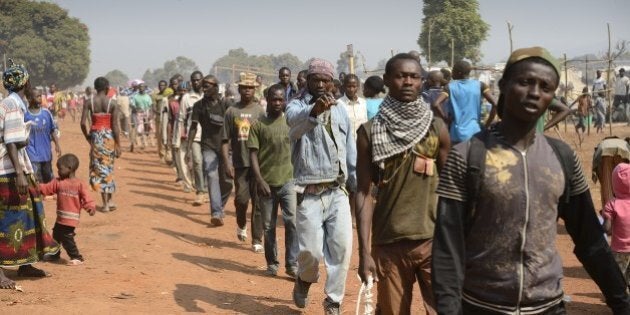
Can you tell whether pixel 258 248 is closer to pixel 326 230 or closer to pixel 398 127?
pixel 326 230

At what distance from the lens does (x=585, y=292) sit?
299 inches

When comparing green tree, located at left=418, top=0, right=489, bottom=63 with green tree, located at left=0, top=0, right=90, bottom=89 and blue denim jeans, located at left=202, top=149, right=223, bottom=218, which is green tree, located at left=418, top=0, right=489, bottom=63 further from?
green tree, located at left=0, top=0, right=90, bottom=89

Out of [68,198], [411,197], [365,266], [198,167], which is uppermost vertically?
[411,197]

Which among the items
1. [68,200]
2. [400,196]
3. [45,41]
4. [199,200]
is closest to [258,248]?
[68,200]

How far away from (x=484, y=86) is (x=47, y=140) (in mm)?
5995

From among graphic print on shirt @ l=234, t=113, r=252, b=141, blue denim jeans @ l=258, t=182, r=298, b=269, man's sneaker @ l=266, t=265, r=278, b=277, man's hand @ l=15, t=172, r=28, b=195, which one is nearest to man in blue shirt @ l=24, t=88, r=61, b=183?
graphic print on shirt @ l=234, t=113, r=252, b=141

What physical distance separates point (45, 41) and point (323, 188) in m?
85.3

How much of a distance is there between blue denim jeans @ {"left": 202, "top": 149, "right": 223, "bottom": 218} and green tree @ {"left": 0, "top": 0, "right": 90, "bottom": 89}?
69334 mm

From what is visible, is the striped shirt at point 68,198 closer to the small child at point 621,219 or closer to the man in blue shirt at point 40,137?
the man in blue shirt at point 40,137

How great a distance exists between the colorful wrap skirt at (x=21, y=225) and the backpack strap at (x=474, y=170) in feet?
18.4

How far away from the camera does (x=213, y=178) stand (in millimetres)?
11492

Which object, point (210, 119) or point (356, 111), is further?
point (210, 119)

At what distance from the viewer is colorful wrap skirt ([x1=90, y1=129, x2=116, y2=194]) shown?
12.1m

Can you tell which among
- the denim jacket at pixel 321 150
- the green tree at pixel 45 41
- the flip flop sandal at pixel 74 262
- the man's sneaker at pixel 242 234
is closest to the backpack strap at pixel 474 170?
the denim jacket at pixel 321 150
